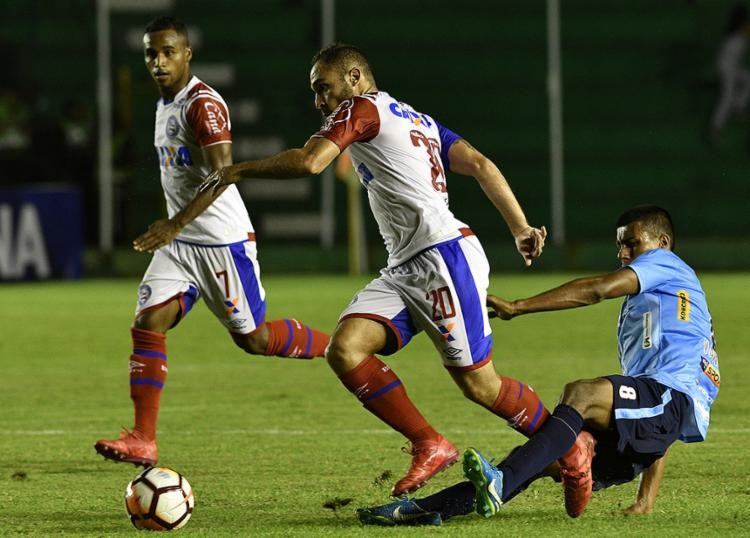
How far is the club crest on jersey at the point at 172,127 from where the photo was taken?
24.3 feet

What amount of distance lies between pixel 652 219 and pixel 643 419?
823 millimetres

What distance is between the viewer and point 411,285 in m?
5.93

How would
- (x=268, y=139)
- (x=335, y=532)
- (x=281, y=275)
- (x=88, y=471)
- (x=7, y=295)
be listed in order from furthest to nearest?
(x=268, y=139) < (x=281, y=275) < (x=7, y=295) < (x=88, y=471) < (x=335, y=532)

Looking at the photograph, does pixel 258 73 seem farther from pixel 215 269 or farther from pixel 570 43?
pixel 215 269

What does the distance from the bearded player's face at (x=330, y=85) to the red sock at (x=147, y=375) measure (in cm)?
186

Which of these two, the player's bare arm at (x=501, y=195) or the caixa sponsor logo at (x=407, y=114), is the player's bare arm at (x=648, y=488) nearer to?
the player's bare arm at (x=501, y=195)

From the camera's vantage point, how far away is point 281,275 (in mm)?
21016

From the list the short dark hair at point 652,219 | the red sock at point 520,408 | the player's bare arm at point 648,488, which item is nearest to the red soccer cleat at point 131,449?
the red sock at point 520,408

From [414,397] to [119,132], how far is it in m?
13.4

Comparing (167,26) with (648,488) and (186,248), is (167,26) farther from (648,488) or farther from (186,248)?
(648,488)

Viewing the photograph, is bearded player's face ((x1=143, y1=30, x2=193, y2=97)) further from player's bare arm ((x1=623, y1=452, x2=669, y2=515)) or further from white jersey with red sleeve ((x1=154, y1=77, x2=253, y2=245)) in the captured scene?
player's bare arm ((x1=623, y1=452, x2=669, y2=515))

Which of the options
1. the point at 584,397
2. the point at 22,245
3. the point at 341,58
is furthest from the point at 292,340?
the point at 22,245

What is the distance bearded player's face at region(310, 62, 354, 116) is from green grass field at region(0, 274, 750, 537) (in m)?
1.55

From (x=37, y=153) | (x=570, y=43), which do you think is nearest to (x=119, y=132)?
(x=37, y=153)
